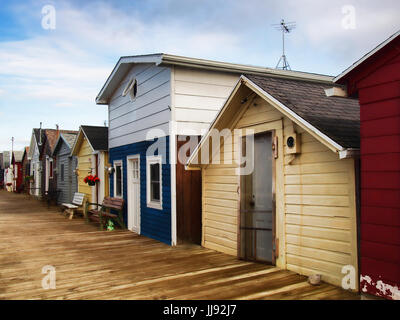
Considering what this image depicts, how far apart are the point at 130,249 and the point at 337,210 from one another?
4.76m

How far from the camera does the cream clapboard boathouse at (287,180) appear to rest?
5.16 meters

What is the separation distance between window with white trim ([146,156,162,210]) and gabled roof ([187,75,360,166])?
6.13 feet

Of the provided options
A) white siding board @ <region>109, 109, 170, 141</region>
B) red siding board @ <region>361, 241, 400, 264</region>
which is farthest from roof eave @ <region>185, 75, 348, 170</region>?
white siding board @ <region>109, 109, 170, 141</region>

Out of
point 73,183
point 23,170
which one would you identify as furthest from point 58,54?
point 23,170

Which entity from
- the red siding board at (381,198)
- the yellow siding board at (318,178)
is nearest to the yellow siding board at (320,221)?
the yellow siding board at (318,178)

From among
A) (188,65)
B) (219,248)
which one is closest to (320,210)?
(219,248)

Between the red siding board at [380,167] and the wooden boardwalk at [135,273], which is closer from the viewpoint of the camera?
the red siding board at [380,167]

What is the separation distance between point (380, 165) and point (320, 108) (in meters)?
2.11

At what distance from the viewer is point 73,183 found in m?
18.2

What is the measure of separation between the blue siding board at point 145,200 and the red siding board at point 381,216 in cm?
495

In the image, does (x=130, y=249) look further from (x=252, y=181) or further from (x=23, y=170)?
(x=23, y=170)

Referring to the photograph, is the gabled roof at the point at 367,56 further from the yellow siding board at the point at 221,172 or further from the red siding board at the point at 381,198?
the yellow siding board at the point at 221,172

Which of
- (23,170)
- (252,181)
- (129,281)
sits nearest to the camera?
(129,281)

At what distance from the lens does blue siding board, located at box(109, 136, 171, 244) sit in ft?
28.5
